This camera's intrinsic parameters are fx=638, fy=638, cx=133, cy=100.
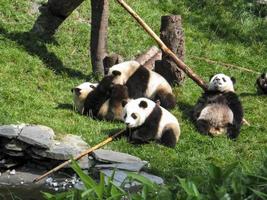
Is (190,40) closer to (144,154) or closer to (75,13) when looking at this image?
(75,13)

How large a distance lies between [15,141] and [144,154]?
1.62 meters

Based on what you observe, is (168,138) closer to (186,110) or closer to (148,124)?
(148,124)

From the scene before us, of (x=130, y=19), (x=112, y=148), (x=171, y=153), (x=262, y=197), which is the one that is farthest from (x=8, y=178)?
(x=130, y=19)

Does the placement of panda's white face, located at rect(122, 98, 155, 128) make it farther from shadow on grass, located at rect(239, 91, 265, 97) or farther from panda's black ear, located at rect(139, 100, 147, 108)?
shadow on grass, located at rect(239, 91, 265, 97)

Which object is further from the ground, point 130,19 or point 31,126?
point 130,19

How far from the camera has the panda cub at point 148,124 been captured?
8.35 m

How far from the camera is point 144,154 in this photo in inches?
316

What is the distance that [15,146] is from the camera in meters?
7.98

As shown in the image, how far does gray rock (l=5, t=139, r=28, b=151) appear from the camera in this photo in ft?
26.1

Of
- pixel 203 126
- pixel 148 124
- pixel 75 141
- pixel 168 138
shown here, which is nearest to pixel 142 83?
pixel 203 126

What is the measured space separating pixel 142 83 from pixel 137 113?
1646 mm

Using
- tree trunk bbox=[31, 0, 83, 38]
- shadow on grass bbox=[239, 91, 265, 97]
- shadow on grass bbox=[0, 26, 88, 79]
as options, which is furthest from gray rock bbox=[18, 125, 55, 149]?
shadow on grass bbox=[239, 91, 265, 97]

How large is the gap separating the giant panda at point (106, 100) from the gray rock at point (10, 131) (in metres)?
1.52

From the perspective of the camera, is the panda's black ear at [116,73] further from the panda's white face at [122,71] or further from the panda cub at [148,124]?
the panda cub at [148,124]
